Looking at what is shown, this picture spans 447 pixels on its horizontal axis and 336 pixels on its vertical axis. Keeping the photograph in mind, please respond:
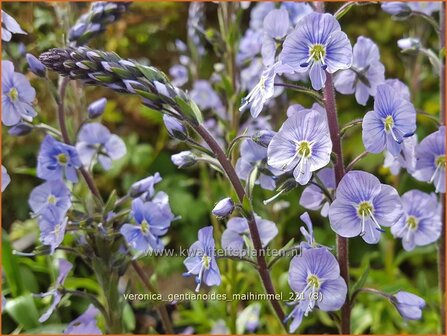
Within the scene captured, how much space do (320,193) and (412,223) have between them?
0.34m

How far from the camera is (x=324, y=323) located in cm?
272

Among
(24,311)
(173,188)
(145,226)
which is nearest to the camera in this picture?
(145,226)

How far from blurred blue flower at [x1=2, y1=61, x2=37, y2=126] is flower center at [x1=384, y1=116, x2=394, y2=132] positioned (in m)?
0.89

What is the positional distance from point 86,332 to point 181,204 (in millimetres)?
1731

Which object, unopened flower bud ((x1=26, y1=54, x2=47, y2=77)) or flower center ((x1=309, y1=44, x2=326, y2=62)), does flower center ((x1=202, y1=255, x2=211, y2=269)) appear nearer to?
flower center ((x1=309, y1=44, x2=326, y2=62))

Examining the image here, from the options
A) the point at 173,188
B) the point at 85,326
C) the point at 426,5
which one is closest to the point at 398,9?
the point at 426,5

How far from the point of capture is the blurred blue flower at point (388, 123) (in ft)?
4.67

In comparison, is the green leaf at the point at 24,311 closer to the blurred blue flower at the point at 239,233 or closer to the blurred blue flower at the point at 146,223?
the blurred blue flower at the point at 146,223

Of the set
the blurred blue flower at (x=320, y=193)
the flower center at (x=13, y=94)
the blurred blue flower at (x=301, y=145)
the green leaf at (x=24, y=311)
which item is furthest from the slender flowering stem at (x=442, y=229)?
the green leaf at (x=24, y=311)

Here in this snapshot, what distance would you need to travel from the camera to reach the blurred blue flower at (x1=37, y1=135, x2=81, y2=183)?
1.82 m

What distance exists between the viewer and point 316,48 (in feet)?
4.72

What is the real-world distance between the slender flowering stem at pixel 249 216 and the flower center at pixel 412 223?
1.46ft

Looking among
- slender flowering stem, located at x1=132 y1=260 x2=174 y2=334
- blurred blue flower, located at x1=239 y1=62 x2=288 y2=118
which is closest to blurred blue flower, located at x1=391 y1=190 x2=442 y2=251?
blurred blue flower, located at x1=239 y1=62 x2=288 y2=118

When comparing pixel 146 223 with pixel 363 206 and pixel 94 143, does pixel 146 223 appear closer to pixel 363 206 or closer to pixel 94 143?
pixel 94 143
